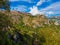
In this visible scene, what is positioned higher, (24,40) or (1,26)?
(1,26)

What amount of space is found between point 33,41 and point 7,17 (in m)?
54.9

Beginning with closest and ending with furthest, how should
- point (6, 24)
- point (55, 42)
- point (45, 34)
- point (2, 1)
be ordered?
point (2, 1) < point (6, 24) < point (55, 42) < point (45, 34)

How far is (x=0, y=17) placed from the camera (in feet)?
A: 114

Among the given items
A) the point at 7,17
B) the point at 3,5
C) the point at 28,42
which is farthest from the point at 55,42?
the point at 3,5

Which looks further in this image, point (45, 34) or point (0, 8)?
point (45, 34)

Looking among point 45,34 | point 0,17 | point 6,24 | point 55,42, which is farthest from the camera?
point 45,34

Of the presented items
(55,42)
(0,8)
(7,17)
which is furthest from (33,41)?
(0,8)

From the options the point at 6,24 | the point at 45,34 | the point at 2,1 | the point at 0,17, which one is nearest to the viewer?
the point at 2,1

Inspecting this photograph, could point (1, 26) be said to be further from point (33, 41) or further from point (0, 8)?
point (33, 41)

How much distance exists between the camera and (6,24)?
37469mm

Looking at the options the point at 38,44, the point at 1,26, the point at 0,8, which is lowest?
the point at 38,44

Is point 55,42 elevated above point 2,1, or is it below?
below

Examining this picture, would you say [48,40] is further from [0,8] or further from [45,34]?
[0,8]

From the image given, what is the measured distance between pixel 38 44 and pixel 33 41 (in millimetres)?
3427
